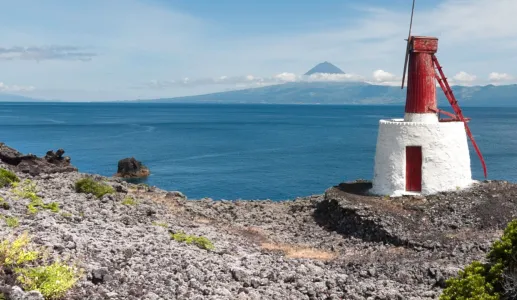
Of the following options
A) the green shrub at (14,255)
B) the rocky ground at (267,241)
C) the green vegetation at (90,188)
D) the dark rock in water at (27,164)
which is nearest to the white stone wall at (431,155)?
the rocky ground at (267,241)

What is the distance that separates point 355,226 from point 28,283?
54.3ft

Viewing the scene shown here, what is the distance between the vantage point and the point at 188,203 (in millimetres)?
27656

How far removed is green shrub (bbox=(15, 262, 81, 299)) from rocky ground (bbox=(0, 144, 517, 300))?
0.25 metres

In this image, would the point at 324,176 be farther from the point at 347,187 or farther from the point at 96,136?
the point at 96,136

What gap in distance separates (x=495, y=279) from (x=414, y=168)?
14.5 meters

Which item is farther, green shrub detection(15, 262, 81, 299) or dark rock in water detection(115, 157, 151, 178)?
dark rock in water detection(115, 157, 151, 178)

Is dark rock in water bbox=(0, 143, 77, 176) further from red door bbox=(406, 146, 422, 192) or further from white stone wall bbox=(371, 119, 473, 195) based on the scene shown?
red door bbox=(406, 146, 422, 192)

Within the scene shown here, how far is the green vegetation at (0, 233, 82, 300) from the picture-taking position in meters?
9.87

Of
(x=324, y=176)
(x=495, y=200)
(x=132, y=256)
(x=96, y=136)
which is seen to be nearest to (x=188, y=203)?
(x=132, y=256)

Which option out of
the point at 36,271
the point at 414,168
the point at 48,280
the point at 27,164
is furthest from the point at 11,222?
the point at 414,168

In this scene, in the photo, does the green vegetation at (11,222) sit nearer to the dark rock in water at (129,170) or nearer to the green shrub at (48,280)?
the green shrub at (48,280)

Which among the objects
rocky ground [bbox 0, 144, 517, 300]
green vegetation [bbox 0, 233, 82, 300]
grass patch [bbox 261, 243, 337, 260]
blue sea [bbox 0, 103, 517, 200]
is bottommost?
blue sea [bbox 0, 103, 517, 200]

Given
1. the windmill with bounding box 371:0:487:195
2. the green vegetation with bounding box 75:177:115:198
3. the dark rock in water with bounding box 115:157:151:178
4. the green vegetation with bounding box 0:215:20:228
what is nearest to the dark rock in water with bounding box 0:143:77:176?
the green vegetation with bounding box 75:177:115:198

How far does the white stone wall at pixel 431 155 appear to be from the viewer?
83.3ft
